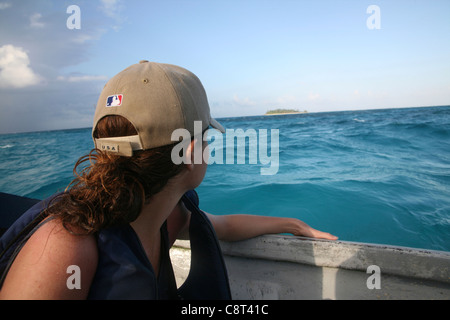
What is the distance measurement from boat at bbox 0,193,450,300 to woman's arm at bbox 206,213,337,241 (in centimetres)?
7

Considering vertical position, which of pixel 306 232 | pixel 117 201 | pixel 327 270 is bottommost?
pixel 327 270

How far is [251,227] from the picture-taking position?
1.72 metres

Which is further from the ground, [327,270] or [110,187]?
[110,187]

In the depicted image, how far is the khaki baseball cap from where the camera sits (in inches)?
33.6

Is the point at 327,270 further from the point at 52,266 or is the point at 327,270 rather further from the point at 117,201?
the point at 52,266

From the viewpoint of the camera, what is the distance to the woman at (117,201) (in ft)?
2.34

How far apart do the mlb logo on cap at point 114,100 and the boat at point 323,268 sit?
100 centimetres

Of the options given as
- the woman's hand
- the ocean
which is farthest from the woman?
the ocean

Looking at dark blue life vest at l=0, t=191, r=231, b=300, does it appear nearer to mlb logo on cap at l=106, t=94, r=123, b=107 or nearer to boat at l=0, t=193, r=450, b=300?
mlb logo on cap at l=106, t=94, r=123, b=107

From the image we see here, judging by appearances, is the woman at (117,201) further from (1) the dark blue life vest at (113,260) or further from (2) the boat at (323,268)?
(2) the boat at (323,268)

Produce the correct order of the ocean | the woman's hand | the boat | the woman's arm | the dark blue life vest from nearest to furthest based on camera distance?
the dark blue life vest → the boat → the woman's arm → the woman's hand → the ocean

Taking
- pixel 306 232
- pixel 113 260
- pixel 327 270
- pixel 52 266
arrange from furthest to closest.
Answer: pixel 306 232 < pixel 327 270 < pixel 113 260 < pixel 52 266

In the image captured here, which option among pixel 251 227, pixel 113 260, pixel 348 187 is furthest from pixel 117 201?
pixel 348 187

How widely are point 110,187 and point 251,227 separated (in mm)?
1147
